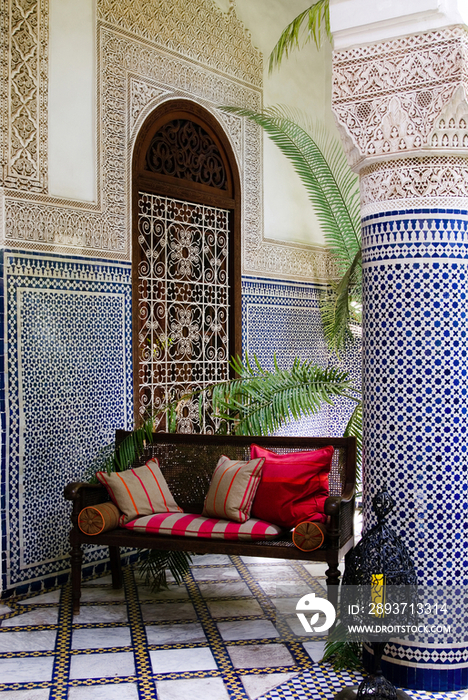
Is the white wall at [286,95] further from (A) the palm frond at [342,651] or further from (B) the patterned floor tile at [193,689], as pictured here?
(B) the patterned floor tile at [193,689]

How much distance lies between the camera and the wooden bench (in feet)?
12.0

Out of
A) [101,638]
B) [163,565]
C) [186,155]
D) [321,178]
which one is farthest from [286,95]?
[101,638]

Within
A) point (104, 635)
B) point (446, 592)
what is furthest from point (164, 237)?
point (446, 592)

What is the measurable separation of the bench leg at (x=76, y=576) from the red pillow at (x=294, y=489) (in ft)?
3.11

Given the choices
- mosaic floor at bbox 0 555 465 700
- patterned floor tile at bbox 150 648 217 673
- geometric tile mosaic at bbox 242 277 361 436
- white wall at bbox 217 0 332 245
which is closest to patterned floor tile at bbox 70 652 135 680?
mosaic floor at bbox 0 555 465 700

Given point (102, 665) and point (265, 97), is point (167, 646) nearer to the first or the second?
point (102, 665)

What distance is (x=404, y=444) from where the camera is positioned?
322cm

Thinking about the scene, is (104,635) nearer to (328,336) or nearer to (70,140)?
(70,140)

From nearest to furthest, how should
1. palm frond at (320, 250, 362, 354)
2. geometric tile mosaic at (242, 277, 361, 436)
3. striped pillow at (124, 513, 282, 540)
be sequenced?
striped pillow at (124, 513, 282, 540)
palm frond at (320, 250, 362, 354)
geometric tile mosaic at (242, 277, 361, 436)

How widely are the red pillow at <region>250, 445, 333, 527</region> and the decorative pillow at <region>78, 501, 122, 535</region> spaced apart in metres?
0.77

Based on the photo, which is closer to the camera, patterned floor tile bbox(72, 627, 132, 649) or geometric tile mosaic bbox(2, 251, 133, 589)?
patterned floor tile bbox(72, 627, 132, 649)

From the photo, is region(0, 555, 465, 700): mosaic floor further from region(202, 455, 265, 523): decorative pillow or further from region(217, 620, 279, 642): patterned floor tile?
region(202, 455, 265, 523): decorative pillow

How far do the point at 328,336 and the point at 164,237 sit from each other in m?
2.36

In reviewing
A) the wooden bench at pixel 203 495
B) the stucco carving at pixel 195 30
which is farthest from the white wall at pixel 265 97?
the wooden bench at pixel 203 495
